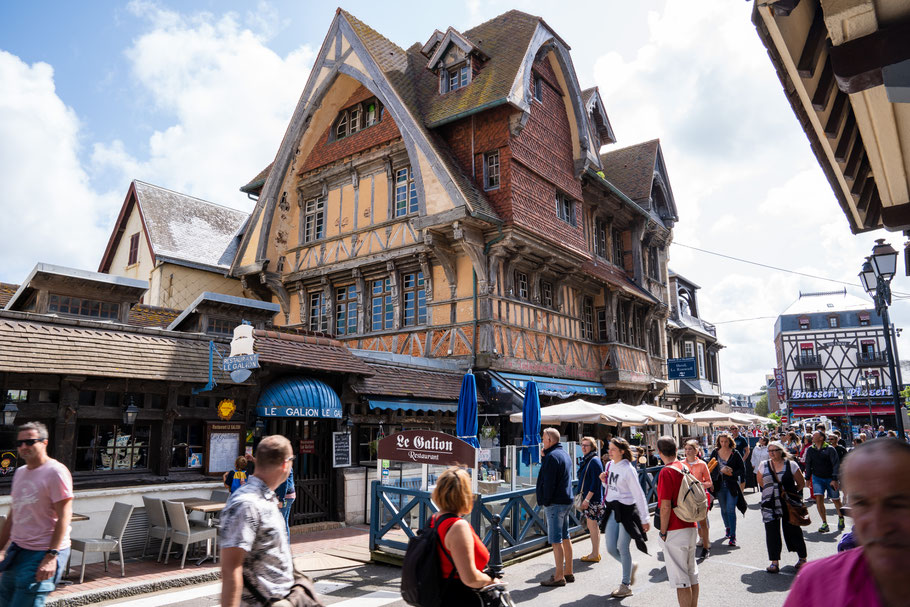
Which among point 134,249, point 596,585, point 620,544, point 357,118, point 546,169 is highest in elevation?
point 357,118

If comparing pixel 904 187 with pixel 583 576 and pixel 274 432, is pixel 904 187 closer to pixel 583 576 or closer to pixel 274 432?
pixel 583 576

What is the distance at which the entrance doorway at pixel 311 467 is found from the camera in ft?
38.3

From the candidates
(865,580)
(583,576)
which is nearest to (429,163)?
(583,576)

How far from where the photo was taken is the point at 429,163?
53.6ft

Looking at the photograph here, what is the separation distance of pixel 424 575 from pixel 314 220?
1773 centimetres

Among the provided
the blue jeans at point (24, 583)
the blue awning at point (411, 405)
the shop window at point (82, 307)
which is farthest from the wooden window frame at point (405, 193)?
the blue jeans at point (24, 583)

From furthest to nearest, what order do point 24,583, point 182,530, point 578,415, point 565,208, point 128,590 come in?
point 565,208 → point 578,415 → point 182,530 → point 128,590 → point 24,583

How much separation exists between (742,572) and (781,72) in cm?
631

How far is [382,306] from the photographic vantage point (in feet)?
60.0

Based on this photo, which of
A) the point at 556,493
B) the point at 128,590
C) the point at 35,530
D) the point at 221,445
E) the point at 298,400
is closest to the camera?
the point at 35,530

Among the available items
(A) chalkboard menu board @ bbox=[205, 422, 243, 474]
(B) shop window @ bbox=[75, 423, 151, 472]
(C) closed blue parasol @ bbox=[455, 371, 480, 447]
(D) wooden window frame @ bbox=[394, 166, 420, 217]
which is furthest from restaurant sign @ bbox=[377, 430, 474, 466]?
(D) wooden window frame @ bbox=[394, 166, 420, 217]

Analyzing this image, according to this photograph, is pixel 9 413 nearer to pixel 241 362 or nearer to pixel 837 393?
pixel 241 362

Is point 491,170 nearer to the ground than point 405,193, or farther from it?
farther from it

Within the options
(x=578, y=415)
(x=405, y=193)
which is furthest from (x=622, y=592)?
(x=405, y=193)
